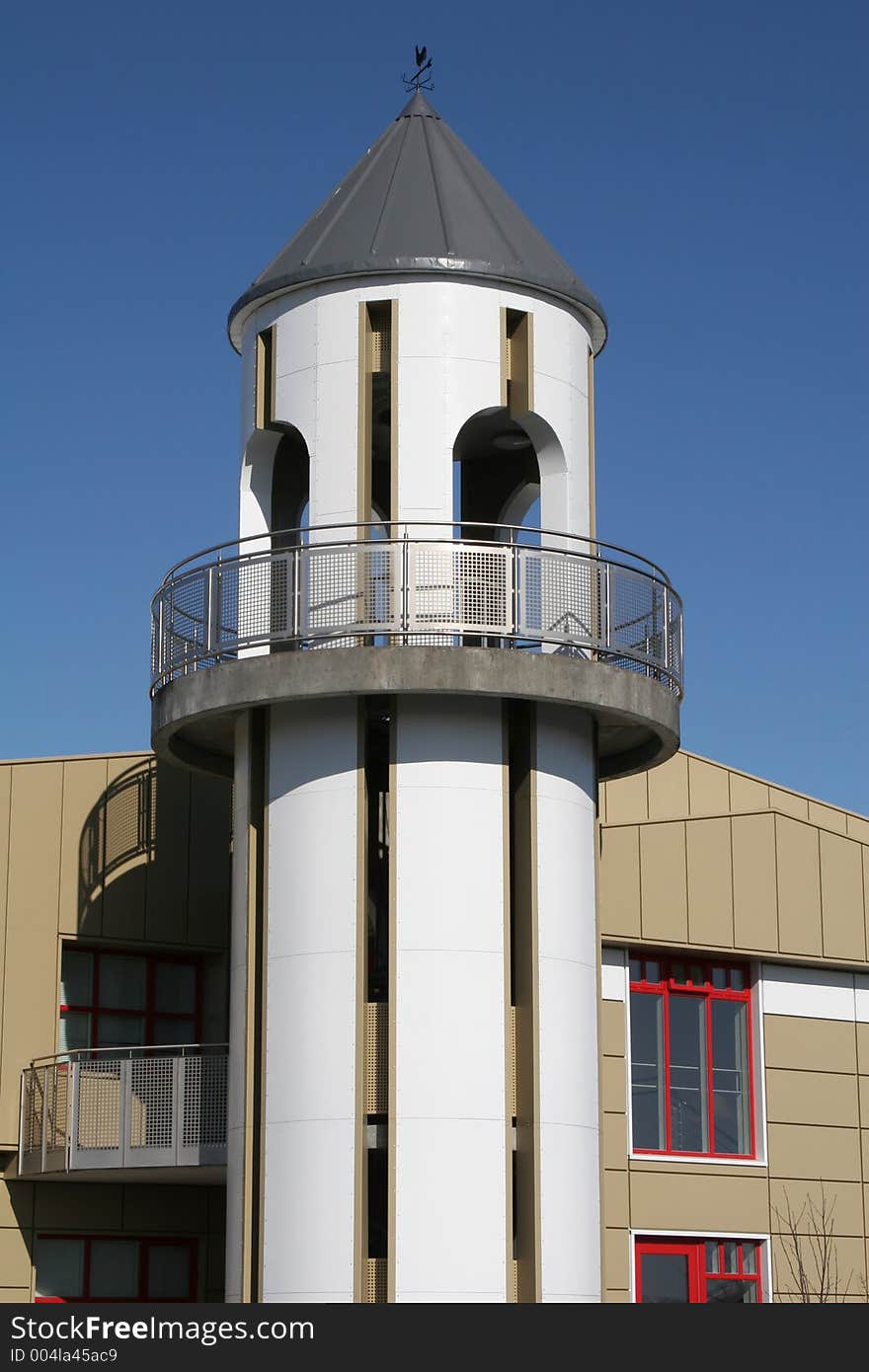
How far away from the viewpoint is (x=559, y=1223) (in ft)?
87.2

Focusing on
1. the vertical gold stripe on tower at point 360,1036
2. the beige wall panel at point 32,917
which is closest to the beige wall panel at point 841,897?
the vertical gold stripe on tower at point 360,1036

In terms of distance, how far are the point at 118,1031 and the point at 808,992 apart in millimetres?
11195

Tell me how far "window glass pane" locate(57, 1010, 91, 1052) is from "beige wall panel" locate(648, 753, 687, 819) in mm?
10404

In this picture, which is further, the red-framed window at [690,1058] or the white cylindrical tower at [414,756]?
the red-framed window at [690,1058]

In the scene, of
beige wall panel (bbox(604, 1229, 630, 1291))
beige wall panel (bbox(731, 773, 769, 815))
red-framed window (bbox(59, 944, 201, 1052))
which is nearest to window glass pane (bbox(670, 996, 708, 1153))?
beige wall panel (bbox(604, 1229, 630, 1291))

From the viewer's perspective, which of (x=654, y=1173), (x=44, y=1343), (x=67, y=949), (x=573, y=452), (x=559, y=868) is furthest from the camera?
(x=67, y=949)

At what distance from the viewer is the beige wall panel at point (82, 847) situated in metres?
35.6

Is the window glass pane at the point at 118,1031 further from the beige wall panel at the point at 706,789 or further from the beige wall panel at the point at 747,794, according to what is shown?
the beige wall panel at the point at 747,794

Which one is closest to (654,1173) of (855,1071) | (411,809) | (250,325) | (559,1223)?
(855,1071)

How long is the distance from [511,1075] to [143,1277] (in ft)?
37.8

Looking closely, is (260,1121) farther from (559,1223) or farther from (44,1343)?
(44,1343)

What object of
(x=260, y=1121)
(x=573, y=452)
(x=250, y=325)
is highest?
(x=250, y=325)

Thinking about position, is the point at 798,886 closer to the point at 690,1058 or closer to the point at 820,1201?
the point at 690,1058

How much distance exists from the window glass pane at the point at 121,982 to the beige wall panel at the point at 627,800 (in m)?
8.29
